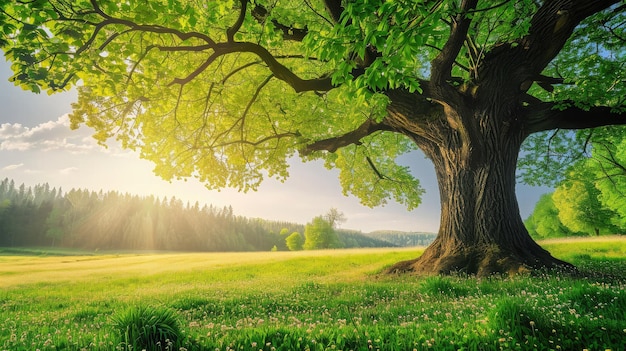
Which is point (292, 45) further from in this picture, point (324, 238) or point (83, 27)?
point (324, 238)

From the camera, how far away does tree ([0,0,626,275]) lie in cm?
688

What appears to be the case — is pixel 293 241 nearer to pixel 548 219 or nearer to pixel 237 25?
pixel 548 219

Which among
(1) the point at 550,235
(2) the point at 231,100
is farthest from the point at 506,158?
(1) the point at 550,235

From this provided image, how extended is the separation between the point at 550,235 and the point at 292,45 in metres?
62.9

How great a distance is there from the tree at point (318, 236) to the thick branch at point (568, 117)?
3006 inches

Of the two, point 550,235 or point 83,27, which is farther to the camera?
point 550,235

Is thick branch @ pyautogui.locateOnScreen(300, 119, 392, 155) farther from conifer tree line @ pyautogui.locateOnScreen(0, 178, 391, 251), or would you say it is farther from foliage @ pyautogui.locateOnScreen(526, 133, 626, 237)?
conifer tree line @ pyautogui.locateOnScreen(0, 178, 391, 251)

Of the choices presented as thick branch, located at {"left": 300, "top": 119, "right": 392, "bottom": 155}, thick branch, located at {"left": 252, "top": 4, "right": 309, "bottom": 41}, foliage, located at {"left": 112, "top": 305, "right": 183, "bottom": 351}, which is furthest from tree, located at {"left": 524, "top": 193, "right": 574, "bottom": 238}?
foliage, located at {"left": 112, "top": 305, "right": 183, "bottom": 351}

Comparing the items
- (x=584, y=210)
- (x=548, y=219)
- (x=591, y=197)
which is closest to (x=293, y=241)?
(x=548, y=219)

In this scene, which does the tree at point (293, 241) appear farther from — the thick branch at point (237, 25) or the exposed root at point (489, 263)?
the thick branch at point (237, 25)

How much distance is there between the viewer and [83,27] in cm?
717

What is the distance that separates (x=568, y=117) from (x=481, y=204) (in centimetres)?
504

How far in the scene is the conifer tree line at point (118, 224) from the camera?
109375 millimetres

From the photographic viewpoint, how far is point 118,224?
12331cm
